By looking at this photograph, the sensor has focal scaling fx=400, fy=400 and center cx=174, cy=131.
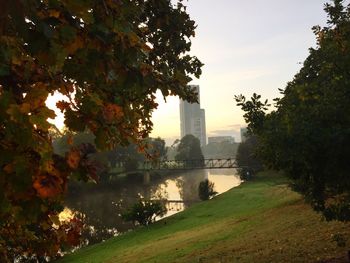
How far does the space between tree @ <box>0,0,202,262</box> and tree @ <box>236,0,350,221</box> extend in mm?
3961

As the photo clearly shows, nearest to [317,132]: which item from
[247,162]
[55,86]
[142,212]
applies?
[55,86]

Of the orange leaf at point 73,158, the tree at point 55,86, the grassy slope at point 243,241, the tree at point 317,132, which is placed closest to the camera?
the tree at point 55,86

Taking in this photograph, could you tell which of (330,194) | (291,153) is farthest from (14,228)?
(330,194)

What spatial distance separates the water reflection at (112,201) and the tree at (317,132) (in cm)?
2321

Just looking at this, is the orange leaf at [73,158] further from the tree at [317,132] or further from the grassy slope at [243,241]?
the grassy slope at [243,241]

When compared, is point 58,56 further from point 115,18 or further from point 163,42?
point 163,42

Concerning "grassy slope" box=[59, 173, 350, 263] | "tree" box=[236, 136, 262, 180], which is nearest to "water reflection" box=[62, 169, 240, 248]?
"tree" box=[236, 136, 262, 180]

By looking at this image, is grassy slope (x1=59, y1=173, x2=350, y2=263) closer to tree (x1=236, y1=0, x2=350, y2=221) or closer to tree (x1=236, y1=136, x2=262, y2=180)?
tree (x1=236, y1=0, x2=350, y2=221)

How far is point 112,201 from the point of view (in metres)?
51.0

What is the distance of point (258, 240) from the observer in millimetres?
14078

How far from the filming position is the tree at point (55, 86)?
245 centimetres

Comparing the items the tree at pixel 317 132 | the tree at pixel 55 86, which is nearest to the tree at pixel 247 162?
the tree at pixel 317 132

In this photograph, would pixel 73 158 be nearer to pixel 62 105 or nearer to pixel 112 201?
pixel 62 105

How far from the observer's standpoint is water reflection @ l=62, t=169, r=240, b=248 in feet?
111
